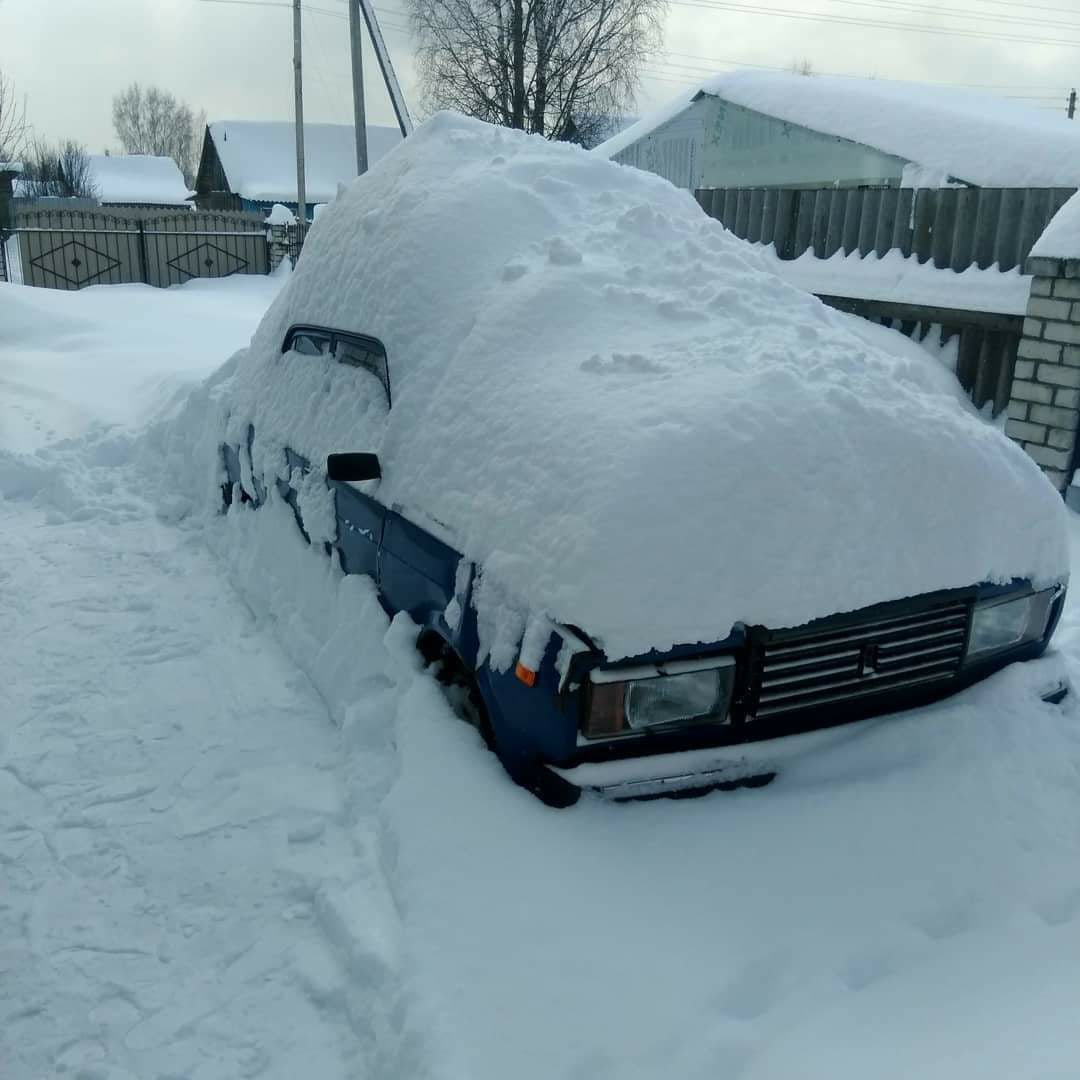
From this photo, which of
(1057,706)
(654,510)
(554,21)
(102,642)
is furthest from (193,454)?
(554,21)

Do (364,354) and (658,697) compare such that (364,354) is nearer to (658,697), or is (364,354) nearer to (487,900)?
(658,697)

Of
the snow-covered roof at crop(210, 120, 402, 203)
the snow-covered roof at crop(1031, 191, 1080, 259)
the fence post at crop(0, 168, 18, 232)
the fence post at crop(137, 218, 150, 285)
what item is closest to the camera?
the snow-covered roof at crop(1031, 191, 1080, 259)

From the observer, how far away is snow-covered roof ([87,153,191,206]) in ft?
196

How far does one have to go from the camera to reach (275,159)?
51.3 m

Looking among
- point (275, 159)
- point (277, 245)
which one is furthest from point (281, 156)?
point (277, 245)

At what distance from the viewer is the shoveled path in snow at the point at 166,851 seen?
235cm

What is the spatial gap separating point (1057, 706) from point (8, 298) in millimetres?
13476

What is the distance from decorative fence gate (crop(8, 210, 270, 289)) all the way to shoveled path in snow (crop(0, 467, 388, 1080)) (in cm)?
1949

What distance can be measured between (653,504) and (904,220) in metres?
6.94

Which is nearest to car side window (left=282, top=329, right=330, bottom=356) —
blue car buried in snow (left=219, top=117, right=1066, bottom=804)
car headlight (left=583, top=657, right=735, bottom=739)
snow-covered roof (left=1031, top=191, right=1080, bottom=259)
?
blue car buried in snow (left=219, top=117, right=1066, bottom=804)

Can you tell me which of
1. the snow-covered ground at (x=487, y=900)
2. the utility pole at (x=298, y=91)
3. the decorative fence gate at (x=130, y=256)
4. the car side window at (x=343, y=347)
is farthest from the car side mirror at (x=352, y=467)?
the utility pole at (x=298, y=91)

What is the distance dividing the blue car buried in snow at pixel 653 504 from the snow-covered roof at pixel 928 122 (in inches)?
367

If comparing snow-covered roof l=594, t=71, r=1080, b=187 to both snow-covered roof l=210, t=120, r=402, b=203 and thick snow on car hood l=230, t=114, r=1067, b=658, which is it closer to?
thick snow on car hood l=230, t=114, r=1067, b=658

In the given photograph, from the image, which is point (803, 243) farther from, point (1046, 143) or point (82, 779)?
point (82, 779)
